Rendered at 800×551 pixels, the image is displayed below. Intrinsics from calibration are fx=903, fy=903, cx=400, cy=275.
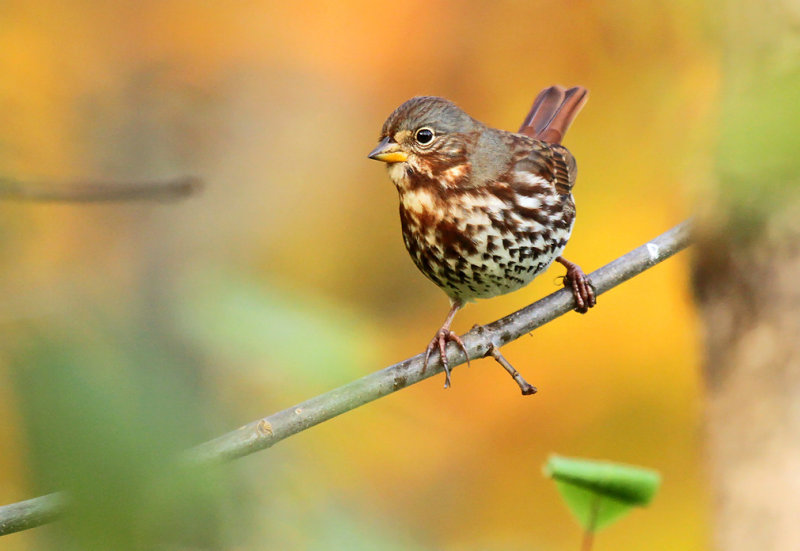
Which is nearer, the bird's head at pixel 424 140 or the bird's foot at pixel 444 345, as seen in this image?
the bird's foot at pixel 444 345

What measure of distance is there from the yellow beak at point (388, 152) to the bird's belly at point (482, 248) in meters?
0.24

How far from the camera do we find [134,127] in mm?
6934

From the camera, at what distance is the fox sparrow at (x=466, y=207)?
348 centimetres

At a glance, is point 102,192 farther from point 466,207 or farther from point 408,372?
point 466,207

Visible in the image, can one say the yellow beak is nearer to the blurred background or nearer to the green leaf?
the blurred background

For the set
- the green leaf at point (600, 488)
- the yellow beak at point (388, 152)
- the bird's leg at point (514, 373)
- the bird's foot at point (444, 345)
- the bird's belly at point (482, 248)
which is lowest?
the green leaf at point (600, 488)

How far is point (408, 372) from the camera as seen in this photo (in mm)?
2801

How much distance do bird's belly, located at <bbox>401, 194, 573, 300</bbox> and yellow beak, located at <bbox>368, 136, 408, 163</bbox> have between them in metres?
0.24

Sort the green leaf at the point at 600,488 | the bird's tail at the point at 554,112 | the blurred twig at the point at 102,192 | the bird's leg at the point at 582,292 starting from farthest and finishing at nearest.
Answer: the bird's tail at the point at 554,112 < the bird's leg at the point at 582,292 < the blurred twig at the point at 102,192 < the green leaf at the point at 600,488

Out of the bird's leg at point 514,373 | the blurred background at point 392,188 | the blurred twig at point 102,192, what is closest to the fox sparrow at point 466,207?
the bird's leg at point 514,373

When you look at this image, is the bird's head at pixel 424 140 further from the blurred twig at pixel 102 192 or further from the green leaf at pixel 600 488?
the green leaf at pixel 600 488

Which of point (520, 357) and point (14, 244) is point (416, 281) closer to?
point (520, 357)

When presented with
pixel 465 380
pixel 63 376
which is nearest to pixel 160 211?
pixel 465 380

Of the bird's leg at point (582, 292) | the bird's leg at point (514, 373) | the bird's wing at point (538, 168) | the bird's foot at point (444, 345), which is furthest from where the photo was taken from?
the bird's wing at point (538, 168)
